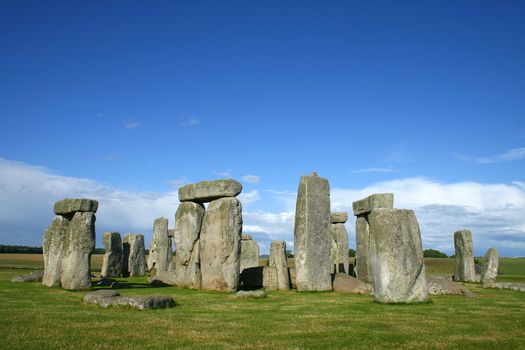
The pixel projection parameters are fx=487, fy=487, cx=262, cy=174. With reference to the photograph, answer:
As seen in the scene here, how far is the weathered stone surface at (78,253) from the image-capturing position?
15227mm

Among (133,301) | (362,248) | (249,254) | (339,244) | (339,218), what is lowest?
(133,301)

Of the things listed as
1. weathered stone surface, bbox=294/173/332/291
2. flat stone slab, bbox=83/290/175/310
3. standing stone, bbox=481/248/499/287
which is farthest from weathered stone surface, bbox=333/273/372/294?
standing stone, bbox=481/248/499/287

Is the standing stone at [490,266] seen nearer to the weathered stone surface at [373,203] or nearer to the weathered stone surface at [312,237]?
the weathered stone surface at [373,203]

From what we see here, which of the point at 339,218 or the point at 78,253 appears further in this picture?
the point at 339,218

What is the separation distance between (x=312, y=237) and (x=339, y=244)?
358 inches

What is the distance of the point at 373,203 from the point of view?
19062 mm

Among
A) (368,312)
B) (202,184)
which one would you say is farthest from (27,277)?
(368,312)

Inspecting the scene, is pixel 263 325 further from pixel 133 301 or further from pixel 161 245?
pixel 161 245

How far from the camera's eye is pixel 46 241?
17.1m

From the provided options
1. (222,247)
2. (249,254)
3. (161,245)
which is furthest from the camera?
(161,245)

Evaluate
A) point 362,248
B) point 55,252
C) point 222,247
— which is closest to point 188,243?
point 222,247

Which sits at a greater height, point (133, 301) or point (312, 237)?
point (312, 237)

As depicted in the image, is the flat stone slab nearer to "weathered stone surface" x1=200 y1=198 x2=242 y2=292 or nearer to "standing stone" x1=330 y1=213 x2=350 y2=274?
"weathered stone surface" x1=200 y1=198 x2=242 y2=292

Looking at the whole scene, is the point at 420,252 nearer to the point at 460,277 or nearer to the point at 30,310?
the point at 30,310
